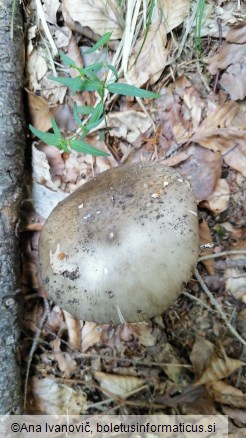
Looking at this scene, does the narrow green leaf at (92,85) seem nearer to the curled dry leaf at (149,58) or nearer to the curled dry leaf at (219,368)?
the curled dry leaf at (149,58)

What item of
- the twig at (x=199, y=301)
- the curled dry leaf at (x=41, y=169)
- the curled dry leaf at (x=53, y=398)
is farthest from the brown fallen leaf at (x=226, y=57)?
the curled dry leaf at (x=53, y=398)

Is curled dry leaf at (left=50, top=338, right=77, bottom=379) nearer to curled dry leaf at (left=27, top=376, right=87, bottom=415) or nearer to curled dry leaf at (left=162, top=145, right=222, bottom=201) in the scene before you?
curled dry leaf at (left=27, top=376, right=87, bottom=415)

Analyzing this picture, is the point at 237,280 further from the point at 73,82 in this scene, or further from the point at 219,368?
the point at 73,82

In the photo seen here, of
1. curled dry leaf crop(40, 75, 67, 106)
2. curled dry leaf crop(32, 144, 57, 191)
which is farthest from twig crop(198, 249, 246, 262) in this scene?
curled dry leaf crop(40, 75, 67, 106)

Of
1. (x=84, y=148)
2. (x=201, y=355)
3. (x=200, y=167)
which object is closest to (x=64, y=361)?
(x=201, y=355)

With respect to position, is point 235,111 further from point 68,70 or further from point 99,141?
point 68,70
